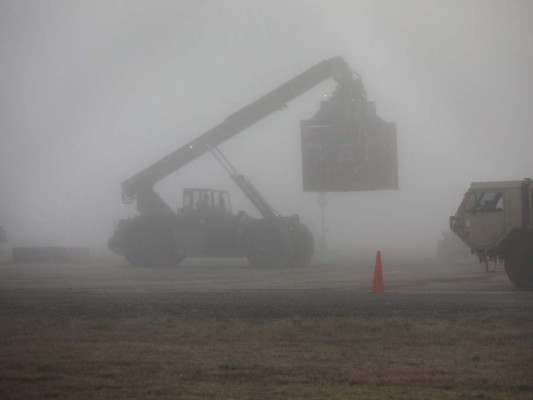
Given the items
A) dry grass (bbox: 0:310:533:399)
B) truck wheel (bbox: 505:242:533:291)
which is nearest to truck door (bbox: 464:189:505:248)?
truck wheel (bbox: 505:242:533:291)

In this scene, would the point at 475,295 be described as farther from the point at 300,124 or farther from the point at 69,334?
the point at 300,124

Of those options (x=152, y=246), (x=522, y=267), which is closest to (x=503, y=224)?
(x=522, y=267)

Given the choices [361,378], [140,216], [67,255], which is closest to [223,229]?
[140,216]

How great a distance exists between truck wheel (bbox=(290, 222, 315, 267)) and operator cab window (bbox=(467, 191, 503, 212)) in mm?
17491

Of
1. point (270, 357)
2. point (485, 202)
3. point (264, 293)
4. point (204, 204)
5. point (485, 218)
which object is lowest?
point (270, 357)

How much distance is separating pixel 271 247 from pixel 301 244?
7.07 ft

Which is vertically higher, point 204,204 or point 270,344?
point 204,204

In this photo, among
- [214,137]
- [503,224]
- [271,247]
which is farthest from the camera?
[214,137]

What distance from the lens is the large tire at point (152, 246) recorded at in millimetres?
43750

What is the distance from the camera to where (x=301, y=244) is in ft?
139

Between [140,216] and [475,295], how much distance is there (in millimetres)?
25622

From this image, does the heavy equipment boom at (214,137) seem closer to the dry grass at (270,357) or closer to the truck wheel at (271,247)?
the truck wheel at (271,247)

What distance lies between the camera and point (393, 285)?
86.5 feet

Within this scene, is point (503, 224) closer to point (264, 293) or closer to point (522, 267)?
point (522, 267)
